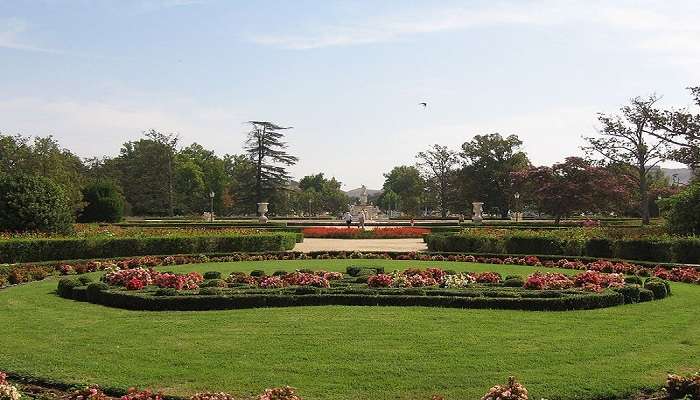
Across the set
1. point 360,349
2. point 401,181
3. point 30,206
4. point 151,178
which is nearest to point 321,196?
point 401,181

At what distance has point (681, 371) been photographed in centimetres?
693

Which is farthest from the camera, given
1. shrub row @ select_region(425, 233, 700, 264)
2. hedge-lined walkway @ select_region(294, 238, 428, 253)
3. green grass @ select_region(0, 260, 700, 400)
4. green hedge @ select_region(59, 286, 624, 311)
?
hedge-lined walkway @ select_region(294, 238, 428, 253)

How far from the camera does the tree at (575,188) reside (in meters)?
39.3

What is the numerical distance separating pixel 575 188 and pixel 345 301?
3128cm

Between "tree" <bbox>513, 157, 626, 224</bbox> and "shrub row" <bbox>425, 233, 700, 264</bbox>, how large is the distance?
1837 centimetres

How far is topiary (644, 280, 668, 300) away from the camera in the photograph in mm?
11719

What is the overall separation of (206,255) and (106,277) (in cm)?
732

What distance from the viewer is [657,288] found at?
11.7m

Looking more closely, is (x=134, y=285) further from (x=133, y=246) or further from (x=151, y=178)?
(x=151, y=178)

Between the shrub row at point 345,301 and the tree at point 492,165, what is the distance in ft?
131

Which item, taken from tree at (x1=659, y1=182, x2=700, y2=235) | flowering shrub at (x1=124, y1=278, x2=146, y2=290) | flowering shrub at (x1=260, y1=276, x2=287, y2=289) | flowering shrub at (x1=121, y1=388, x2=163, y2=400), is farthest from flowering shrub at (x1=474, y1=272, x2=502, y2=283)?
tree at (x1=659, y1=182, x2=700, y2=235)

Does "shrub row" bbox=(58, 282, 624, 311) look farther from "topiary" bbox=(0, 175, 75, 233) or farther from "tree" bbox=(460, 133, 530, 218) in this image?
"tree" bbox=(460, 133, 530, 218)

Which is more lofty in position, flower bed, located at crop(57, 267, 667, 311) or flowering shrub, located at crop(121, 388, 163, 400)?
flower bed, located at crop(57, 267, 667, 311)

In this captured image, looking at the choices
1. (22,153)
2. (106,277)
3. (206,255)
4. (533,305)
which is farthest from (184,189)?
(533,305)
